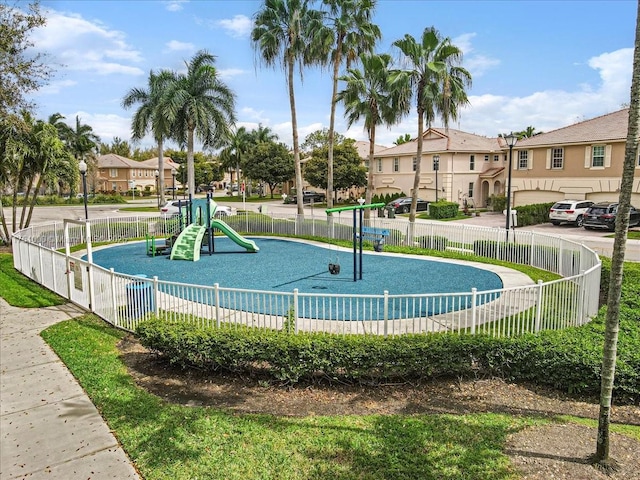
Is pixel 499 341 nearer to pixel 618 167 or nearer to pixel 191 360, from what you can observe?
pixel 191 360

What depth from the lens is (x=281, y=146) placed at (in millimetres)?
62625

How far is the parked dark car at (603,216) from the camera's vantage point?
88.4ft

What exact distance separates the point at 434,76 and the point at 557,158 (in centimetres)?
1681

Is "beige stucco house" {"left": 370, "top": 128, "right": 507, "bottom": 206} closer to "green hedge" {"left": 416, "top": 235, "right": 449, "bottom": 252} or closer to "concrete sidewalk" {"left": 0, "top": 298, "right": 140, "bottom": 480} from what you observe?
"green hedge" {"left": 416, "top": 235, "right": 449, "bottom": 252}

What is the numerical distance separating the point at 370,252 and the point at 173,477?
1623 cm

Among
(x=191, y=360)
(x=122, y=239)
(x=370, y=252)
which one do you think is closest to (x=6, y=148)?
(x=122, y=239)

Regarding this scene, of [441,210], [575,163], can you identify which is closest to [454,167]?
[441,210]

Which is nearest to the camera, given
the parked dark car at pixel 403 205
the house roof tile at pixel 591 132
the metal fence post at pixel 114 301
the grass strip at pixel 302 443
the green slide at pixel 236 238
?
the grass strip at pixel 302 443

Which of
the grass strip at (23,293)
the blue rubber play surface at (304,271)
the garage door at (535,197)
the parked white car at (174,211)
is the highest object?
the garage door at (535,197)

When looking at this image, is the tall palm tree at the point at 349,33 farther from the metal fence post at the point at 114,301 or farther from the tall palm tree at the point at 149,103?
the metal fence post at the point at 114,301

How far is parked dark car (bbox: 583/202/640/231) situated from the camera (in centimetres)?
2695

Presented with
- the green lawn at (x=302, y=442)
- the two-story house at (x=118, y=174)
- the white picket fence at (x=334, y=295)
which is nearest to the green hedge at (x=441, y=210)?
the white picket fence at (x=334, y=295)

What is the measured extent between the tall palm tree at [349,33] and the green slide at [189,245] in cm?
1170

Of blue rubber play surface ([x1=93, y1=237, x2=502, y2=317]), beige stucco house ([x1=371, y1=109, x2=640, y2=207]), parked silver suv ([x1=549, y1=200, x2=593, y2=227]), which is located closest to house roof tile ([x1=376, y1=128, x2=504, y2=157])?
beige stucco house ([x1=371, y1=109, x2=640, y2=207])
